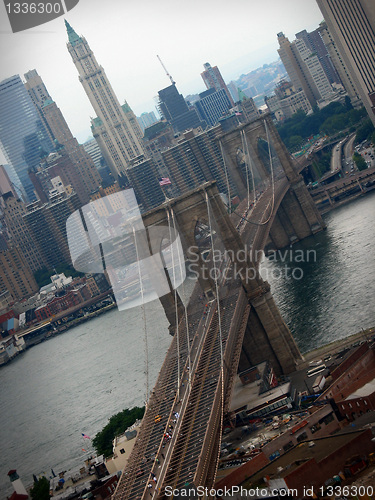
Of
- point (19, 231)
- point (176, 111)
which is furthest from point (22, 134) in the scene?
point (19, 231)

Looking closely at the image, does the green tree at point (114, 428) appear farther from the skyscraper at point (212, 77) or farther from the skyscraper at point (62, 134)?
the skyscraper at point (212, 77)

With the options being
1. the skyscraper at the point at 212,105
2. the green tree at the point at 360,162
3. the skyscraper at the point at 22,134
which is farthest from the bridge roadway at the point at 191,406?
the skyscraper at the point at 212,105

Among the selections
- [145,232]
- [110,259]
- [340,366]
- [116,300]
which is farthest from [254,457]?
[110,259]

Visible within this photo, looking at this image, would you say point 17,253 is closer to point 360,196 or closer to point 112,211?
point 112,211

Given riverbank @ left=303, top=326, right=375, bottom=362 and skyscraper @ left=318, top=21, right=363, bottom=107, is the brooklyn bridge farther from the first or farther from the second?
skyscraper @ left=318, top=21, right=363, bottom=107

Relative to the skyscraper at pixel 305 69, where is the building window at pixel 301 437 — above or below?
below

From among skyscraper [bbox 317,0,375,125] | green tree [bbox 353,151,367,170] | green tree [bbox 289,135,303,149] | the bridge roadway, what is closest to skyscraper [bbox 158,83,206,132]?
green tree [bbox 289,135,303,149]
